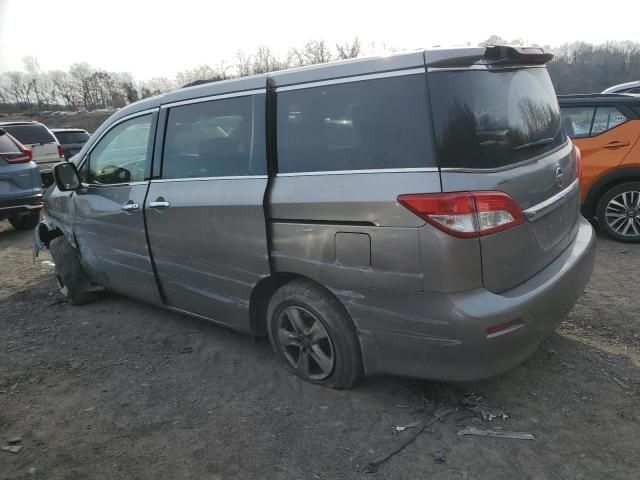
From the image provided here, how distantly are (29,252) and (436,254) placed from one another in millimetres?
6868

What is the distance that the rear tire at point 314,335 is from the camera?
2795 millimetres

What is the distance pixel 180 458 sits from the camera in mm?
2531

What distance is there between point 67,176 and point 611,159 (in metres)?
5.76

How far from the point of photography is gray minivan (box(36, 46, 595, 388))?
2.35m

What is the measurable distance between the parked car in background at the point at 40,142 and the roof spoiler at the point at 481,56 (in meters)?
11.8

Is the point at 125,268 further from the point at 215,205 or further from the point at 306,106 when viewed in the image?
the point at 306,106

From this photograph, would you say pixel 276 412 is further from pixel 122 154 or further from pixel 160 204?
pixel 122 154

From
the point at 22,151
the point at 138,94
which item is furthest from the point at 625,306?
the point at 138,94

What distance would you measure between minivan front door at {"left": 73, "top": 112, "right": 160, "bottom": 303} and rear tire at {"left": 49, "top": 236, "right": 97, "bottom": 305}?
0.20 m

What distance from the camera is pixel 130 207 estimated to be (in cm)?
378

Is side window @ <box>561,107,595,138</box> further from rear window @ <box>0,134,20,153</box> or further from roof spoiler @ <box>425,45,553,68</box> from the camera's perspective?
rear window @ <box>0,134,20,153</box>

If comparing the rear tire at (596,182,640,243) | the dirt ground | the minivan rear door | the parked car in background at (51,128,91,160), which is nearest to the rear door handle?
the rear tire at (596,182,640,243)

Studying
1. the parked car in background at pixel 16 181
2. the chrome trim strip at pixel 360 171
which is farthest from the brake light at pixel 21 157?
the chrome trim strip at pixel 360 171

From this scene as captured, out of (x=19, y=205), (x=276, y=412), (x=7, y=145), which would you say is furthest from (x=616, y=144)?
(x=7, y=145)
